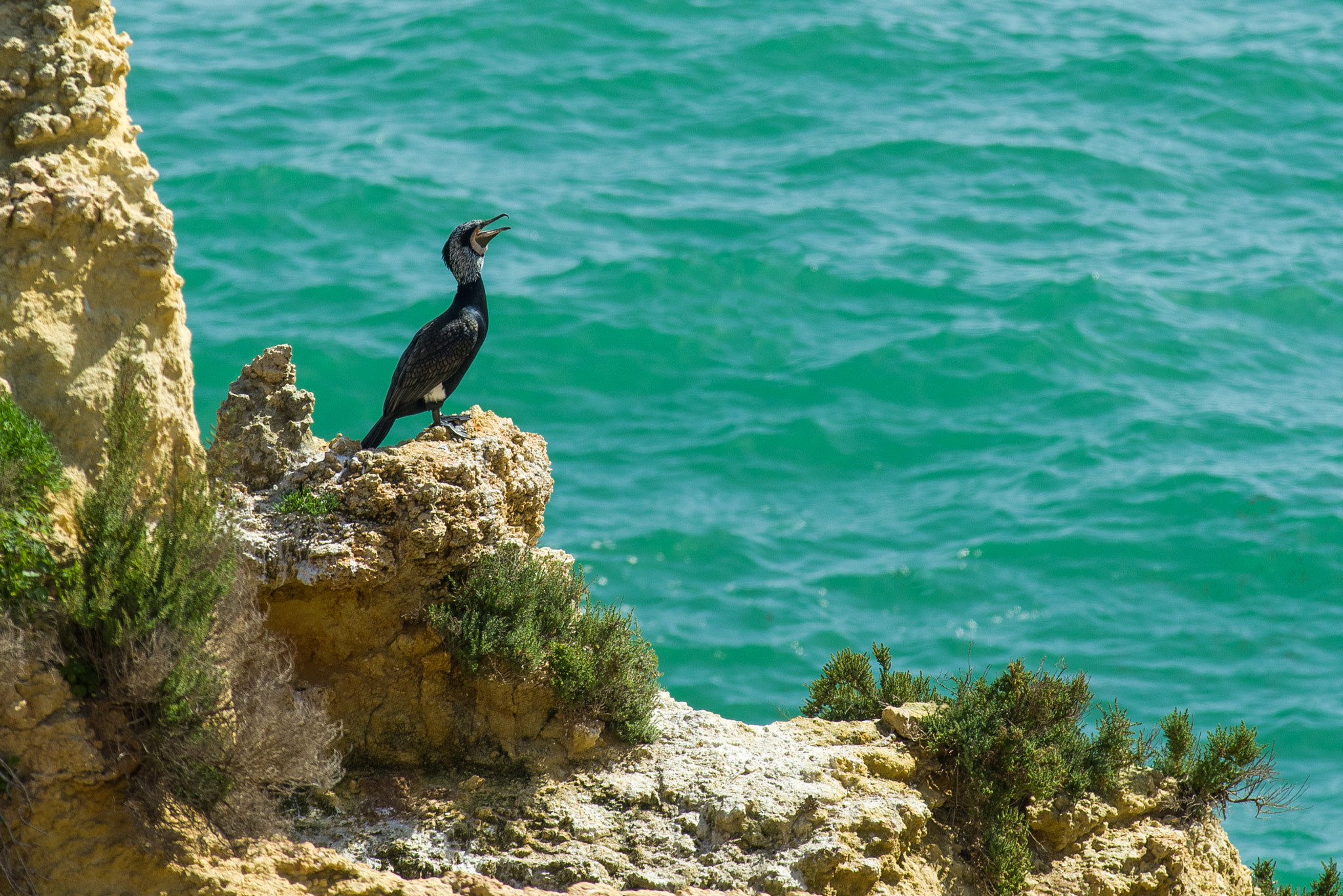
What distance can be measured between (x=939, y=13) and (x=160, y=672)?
3060cm

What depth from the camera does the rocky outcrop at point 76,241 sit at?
721cm

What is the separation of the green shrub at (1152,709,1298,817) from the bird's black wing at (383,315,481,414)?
5.38 m

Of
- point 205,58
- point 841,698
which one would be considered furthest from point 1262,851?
point 205,58

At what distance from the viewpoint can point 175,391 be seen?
318 inches

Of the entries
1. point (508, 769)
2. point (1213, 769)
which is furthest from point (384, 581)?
point (1213, 769)

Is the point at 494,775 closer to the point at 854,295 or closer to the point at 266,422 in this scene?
the point at 266,422

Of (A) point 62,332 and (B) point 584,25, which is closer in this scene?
(A) point 62,332

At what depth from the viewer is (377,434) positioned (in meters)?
8.86

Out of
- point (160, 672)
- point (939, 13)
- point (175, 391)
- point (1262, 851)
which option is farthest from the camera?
point (939, 13)

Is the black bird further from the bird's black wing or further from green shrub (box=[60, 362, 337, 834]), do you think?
green shrub (box=[60, 362, 337, 834])

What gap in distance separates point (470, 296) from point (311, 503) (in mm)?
2155

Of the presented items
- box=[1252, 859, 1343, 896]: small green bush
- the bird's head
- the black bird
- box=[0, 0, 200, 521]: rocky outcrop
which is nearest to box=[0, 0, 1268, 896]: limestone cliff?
box=[0, 0, 200, 521]: rocky outcrop

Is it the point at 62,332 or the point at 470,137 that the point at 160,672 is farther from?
the point at 470,137

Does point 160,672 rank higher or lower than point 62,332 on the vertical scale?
lower
